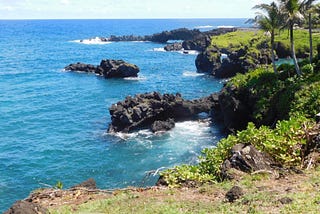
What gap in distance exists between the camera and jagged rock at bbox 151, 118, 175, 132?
2068 inches

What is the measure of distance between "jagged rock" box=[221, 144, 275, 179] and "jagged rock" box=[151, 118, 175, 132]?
32389 mm

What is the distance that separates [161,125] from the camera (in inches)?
2083

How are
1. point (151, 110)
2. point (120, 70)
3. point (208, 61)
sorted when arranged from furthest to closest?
point (208, 61), point (120, 70), point (151, 110)

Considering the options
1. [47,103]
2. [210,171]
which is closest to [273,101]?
[210,171]

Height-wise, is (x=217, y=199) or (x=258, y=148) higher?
(x=258, y=148)

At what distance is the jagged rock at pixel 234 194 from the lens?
15805 mm

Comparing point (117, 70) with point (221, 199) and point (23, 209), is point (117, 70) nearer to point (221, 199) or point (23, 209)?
point (221, 199)

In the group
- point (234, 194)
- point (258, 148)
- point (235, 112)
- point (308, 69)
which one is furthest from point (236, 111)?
point (234, 194)

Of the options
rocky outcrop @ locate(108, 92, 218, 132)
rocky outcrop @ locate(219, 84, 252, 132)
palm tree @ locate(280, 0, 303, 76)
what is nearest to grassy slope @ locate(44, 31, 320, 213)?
palm tree @ locate(280, 0, 303, 76)

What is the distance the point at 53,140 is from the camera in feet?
172

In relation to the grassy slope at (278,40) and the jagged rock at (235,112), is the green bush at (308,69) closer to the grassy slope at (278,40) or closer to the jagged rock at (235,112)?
the jagged rock at (235,112)

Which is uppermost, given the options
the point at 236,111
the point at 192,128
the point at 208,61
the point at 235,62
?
the point at 235,62

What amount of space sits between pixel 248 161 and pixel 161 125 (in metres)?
33.7

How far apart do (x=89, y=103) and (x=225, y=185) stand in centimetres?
5617
